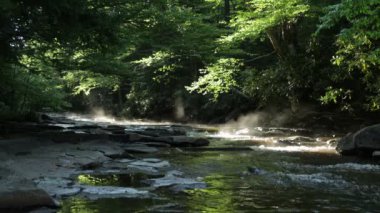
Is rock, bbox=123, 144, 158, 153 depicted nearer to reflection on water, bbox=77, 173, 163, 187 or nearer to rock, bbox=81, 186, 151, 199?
reflection on water, bbox=77, 173, 163, 187

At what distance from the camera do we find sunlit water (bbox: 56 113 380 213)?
21.6ft

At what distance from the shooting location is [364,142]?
13086 mm

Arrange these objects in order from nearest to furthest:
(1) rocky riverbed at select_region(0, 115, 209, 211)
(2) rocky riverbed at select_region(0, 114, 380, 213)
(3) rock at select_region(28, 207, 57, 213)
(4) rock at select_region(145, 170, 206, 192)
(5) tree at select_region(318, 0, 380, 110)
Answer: (3) rock at select_region(28, 207, 57, 213), (1) rocky riverbed at select_region(0, 115, 209, 211), (2) rocky riverbed at select_region(0, 114, 380, 213), (4) rock at select_region(145, 170, 206, 192), (5) tree at select_region(318, 0, 380, 110)

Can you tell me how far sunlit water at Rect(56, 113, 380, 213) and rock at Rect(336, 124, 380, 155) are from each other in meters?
0.46

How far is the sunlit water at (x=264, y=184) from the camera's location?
6578 mm

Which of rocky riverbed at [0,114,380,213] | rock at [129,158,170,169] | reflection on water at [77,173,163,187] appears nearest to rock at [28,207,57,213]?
rocky riverbed at [0,114,380,213]

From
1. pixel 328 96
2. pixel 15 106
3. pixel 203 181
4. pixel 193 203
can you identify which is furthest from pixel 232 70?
pixel 193 203

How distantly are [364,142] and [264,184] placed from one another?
5880mm

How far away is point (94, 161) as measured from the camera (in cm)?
1077

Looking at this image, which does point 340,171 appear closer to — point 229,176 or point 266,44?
point 229,176

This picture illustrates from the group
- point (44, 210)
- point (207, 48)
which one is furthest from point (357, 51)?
point (44, 210)

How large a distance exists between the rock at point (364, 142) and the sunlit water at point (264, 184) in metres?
0.46

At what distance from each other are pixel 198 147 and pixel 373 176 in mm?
6521

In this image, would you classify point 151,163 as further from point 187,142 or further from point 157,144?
point 187,142
